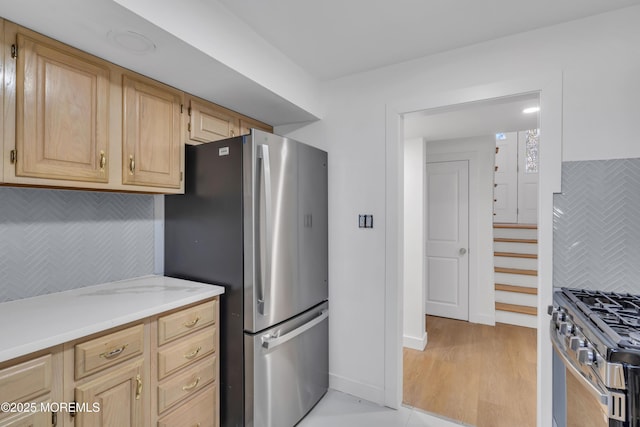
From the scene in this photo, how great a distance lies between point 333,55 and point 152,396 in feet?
7.06

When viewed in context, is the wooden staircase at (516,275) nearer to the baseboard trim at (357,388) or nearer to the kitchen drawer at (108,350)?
the baseboard trim at (357,388)

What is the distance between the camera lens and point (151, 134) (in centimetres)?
168

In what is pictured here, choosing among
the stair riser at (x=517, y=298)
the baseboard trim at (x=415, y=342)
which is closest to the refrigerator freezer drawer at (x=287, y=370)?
the baseboard trim at (x=415, y=342)

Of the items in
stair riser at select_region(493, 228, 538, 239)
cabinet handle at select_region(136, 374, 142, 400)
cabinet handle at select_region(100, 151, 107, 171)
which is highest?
cabinet handle at select_region(100, 151, 107, 171)

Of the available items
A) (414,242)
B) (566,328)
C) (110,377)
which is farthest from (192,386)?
(414,242)

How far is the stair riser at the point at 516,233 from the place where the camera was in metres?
4.32

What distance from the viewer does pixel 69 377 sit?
1106 mm

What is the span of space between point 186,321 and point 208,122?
1.26 meters

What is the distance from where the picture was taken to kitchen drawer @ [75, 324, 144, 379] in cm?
113

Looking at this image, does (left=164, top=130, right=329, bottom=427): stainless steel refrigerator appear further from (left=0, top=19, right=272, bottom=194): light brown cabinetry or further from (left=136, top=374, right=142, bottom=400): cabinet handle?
(left=136, top=374, right=142, bottom=400): cabinet handle

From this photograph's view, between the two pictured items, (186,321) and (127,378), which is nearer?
(127,378)

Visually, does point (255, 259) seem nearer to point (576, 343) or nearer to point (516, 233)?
point (576, 343)

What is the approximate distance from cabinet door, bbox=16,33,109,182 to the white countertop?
572mm

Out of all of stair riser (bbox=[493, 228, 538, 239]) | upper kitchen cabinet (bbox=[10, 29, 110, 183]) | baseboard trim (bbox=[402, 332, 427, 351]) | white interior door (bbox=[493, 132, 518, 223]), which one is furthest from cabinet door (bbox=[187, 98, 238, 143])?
white interior door (bbox=[493, 132, 518, 223])
